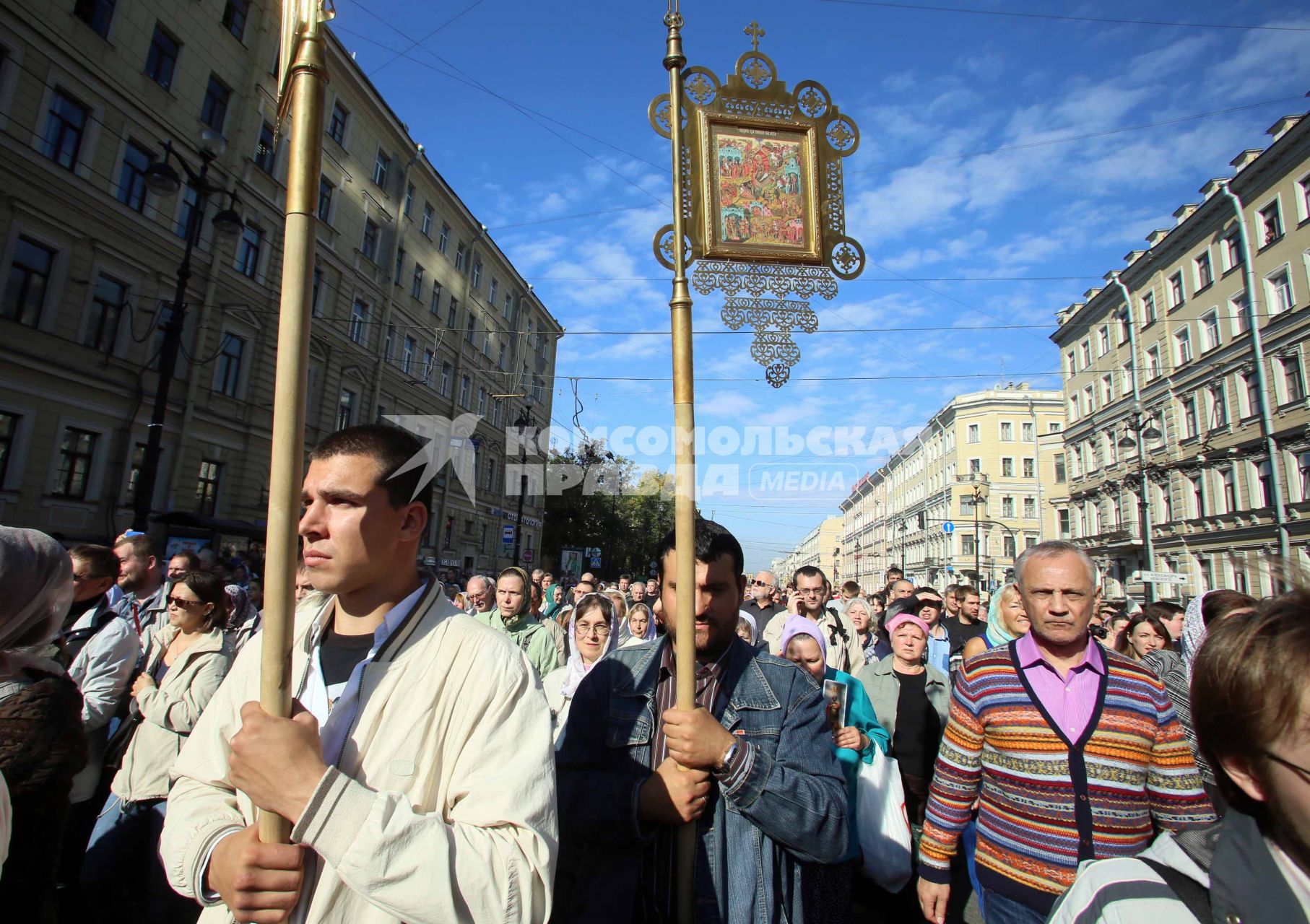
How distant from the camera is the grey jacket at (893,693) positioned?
4.76 m

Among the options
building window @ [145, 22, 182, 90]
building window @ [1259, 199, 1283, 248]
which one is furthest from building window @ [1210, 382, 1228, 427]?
building window @ [145, 22, 182, 90]

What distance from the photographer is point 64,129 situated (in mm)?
15406

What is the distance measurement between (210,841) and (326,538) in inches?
27.3

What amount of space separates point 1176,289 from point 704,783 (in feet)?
130

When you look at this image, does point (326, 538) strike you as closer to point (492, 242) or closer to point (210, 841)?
point (210, 841)

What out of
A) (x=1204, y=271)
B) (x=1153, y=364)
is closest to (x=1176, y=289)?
(x=1204, y=271)

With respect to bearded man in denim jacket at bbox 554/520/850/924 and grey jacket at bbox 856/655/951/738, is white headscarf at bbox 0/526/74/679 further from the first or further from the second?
grey jacket at bbox 856/655/951/738

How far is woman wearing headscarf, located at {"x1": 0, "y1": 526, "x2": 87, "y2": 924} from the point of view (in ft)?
6.03

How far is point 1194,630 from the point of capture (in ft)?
12.1

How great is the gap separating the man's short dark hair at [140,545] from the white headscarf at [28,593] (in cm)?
418

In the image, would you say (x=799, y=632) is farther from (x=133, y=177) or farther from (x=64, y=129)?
(x=133, y=177)

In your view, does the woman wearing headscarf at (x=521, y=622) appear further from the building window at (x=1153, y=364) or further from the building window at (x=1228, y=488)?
the building window at (x=1153, y=364)

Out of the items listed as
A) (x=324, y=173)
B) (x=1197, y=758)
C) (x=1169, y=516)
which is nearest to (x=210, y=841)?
(x=1197, y=758)

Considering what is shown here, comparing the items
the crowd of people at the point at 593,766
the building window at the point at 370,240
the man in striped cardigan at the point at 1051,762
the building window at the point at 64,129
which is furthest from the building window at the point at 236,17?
the man in striped cardigan at the point at 1051,762
